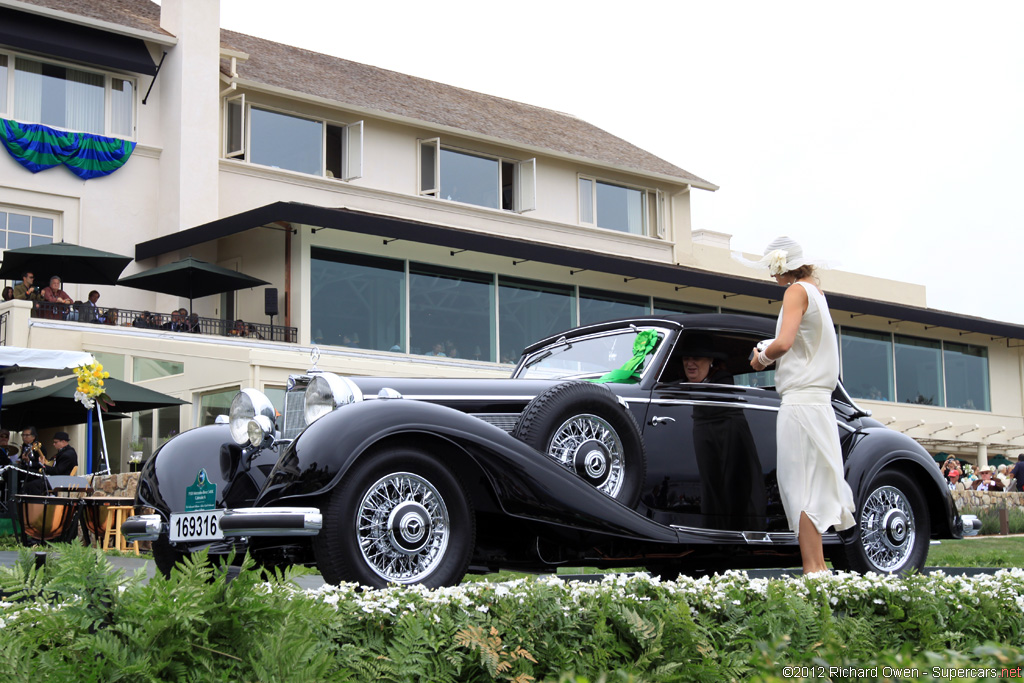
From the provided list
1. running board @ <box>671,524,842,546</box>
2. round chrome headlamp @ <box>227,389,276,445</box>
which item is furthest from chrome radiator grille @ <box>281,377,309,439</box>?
running board @ <box>671,524,842,546</box>

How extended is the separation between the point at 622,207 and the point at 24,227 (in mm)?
16611

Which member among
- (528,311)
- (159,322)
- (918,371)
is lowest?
(918,371)

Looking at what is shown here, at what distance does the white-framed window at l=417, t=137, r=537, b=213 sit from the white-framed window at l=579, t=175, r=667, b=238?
2.21 meters

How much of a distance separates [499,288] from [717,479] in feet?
62.3

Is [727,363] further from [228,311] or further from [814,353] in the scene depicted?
[228,311]

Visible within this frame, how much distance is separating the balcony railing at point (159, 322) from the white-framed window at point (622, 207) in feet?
39.3

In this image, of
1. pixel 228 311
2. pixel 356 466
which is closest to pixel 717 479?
pixel 356 466

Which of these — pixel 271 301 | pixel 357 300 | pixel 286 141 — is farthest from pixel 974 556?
pixel 286 141

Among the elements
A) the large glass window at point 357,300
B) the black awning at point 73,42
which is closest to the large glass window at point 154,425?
the large glass window at point 357,300

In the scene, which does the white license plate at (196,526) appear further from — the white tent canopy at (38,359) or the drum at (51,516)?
the white tent canopy at (38,359)

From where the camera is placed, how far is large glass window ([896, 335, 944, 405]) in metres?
32.7

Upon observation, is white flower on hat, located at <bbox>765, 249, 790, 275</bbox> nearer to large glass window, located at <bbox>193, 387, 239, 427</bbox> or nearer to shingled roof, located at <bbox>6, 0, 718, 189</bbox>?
large glass window, located at <bbox>193, 387, 239, 427</bbox>

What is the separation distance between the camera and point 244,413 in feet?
20.2

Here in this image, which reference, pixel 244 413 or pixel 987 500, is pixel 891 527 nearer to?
pixel 244 413
